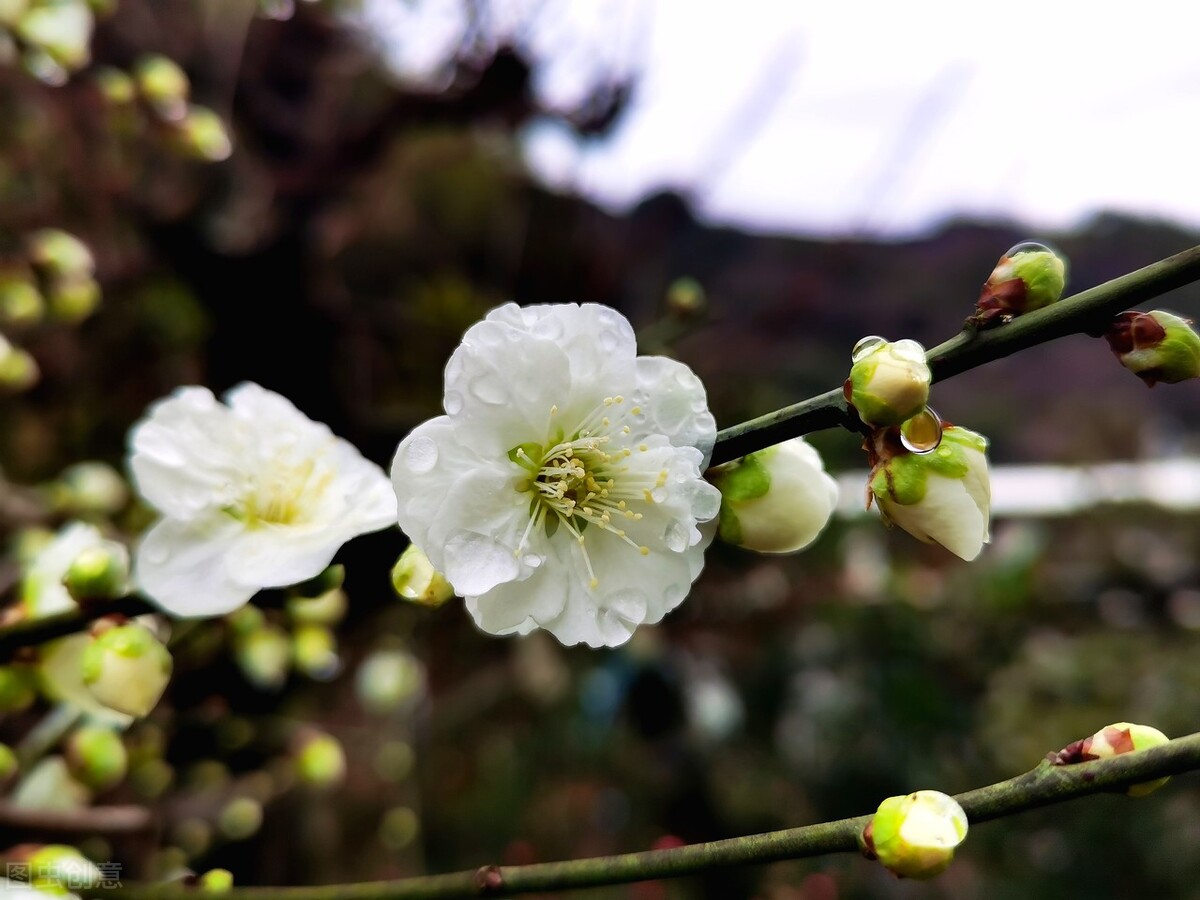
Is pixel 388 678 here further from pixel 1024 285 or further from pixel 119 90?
pixel 1024 285

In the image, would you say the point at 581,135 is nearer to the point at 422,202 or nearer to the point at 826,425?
the point at 422,202

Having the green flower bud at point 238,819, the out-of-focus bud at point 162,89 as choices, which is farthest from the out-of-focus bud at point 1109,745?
the out-of-focus bud at point 162,89

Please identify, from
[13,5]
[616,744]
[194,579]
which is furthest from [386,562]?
[616,744]

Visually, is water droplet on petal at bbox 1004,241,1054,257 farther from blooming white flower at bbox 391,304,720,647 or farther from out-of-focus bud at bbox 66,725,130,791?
out-of-focus bud at bbox 66,725,130,791

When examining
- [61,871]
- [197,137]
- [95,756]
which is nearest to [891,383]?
[61,871]

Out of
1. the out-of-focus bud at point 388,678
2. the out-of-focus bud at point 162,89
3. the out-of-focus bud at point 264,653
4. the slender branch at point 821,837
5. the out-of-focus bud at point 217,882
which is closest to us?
the slender branch at point 821,837

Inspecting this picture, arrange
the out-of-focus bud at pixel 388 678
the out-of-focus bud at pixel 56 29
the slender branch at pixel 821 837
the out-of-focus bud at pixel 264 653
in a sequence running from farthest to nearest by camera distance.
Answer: the out-of-focus bud at pixel 388 678 → the out-of-focus bud at pixel 56 29 → the out-of-focus bud at pixel 264 653 → the slender branch at pixel 821 837

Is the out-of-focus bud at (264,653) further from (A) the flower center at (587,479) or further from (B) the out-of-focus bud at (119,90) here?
(B) the out-of-focus bud at (119,90)
